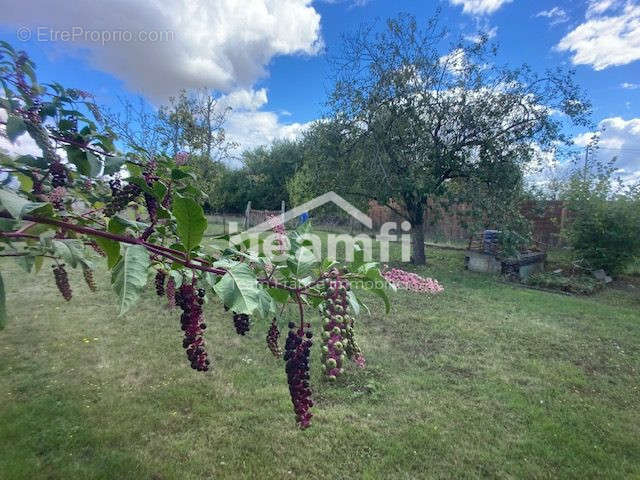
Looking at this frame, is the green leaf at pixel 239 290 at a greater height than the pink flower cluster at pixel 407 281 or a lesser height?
greater

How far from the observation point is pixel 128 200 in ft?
4.09

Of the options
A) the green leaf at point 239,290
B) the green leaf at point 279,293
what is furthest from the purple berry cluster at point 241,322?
the green leaf at point 239,290

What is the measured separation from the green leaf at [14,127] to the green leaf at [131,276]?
2.33 feet

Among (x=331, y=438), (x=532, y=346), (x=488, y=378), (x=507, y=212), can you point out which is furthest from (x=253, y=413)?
(x=507, y=212)

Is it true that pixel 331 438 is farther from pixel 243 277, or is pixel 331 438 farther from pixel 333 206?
pixel 333 206

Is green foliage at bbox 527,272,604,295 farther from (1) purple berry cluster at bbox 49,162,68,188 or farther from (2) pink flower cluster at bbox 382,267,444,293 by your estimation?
(1) purple berry cluster at bbox 49,162,68,188

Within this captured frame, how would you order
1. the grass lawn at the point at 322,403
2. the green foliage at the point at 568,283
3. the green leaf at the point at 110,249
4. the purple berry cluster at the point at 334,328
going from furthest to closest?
1. the green foliage at the point at 568,283
2. the grass lawn at the point at 322,403
3. the purple berry cluster at the point at 334,328
4. the green leaf at the point at 110,249

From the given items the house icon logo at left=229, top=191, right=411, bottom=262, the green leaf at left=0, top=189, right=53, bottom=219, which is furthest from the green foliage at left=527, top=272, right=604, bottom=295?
the green leaf at left=0, top=189, right=53, bottom=219

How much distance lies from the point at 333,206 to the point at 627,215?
819cm

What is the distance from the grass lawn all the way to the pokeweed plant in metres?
1.91

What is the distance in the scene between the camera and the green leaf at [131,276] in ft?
2.33

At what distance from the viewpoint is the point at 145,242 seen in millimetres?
909

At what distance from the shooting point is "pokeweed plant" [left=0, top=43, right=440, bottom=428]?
2.76 feet

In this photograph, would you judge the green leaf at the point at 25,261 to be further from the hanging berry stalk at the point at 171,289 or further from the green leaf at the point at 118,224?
the green leaf at the point at 118,224
